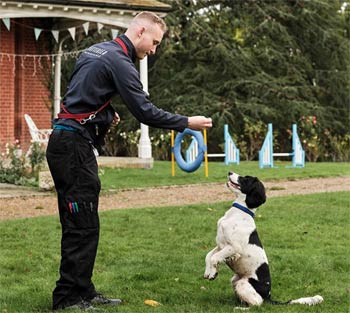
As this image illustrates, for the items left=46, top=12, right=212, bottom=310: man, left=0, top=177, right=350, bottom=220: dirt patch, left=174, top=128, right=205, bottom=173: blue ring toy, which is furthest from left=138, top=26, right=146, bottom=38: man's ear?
left=174, top=128, right=205, bottom=173: blue ring toy

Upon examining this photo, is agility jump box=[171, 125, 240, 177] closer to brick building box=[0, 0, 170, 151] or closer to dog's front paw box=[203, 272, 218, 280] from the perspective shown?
brick building box=[0, 0, 170, 151]

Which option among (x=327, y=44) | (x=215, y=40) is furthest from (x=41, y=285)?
(x=327, y=44)

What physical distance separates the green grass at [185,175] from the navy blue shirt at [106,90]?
7.57m

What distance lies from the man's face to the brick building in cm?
1127

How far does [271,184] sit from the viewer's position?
13594 mm

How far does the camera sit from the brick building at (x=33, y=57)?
16.2 metres

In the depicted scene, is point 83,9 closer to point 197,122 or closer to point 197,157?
point 197,157

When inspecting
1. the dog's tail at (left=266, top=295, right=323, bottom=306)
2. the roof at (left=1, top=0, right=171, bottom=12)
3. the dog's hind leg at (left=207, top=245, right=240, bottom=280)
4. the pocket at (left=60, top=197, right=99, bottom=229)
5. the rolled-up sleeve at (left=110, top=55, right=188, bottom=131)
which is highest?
the roof at (left=1, top=0, right=171, bottom=12)

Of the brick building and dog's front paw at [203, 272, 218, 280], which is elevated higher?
the brick building

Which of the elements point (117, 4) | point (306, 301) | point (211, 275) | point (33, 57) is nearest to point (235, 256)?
point (211, 275)

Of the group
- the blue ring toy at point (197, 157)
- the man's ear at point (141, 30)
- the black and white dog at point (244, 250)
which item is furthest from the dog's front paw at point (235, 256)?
the blue ring toy at point (197, 157)

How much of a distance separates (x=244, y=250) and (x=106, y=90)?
1.39 meters

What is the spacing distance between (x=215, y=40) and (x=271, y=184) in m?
13.5

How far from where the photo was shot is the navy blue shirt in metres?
4.66
